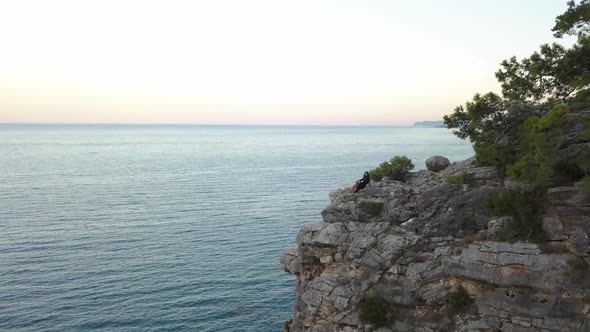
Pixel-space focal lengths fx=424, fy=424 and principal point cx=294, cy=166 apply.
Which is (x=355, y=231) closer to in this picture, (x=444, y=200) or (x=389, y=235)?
(x=389, y=235)

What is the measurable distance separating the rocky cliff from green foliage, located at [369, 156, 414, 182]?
6.46 feet

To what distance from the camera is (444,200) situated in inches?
1177

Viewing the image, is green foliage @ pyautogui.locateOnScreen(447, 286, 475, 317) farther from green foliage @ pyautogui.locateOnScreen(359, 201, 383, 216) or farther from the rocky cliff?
green foliage @ pyautogui.locateOnScreen(359, 201, 383, 216)

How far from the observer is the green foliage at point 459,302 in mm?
24891

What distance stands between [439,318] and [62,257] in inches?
2334

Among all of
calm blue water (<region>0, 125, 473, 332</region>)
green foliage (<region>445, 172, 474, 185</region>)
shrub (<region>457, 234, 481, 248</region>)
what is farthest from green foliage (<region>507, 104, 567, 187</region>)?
calm blue water (<region>0, 125, 473, 332</region>)

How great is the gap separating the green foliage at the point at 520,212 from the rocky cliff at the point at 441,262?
0.44 m

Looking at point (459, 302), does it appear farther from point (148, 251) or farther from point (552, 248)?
point (148, 251)

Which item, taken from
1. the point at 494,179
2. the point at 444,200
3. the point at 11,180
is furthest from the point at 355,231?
the point at 11,180

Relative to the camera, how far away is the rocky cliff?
885 inches

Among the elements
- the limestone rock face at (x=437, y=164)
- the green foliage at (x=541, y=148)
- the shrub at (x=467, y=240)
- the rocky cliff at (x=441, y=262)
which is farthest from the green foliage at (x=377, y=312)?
the limestone rock face at (x=437, y=164)

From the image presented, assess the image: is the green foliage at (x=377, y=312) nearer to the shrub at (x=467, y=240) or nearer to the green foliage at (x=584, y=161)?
the shrub at (x=467, y=240)

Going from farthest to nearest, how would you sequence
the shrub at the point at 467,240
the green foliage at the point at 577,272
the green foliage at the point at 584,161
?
the shrub at the point at 467,240, the green foliage at the point at 584,161, the green foliage at the point at 577,272

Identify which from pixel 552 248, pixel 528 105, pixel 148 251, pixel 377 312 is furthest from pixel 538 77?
pixel 148 251
